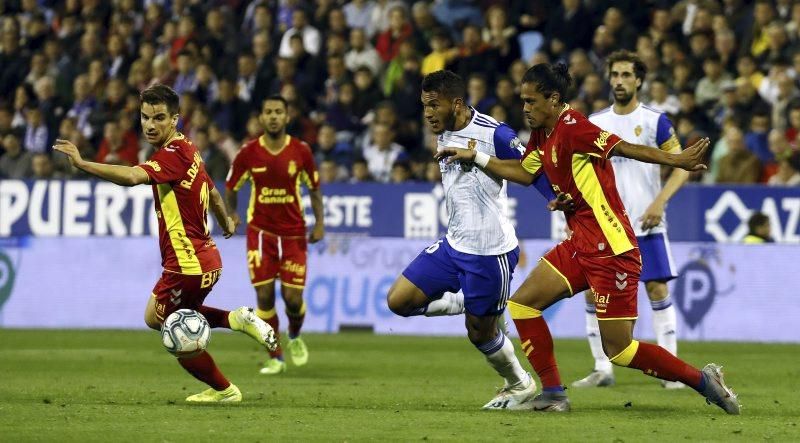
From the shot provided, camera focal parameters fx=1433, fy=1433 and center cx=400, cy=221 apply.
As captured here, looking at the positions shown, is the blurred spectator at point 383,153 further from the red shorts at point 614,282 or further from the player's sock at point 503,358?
the red shorts at point 614,282

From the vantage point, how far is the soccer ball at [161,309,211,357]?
941 centimetres

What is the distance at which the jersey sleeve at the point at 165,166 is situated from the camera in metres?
9.37

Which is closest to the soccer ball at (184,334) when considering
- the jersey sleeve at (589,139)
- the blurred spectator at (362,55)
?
the jersey sleeve at (589,139)

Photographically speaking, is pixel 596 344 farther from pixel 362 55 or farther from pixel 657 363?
pixel 362 55

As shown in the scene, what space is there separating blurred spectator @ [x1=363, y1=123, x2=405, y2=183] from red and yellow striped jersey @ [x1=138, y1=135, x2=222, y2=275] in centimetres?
1025

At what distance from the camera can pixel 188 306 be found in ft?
32.9

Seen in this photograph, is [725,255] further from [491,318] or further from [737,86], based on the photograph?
[491,318]

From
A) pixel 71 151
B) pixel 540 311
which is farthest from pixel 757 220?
pixel 71 151

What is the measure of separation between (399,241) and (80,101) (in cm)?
832

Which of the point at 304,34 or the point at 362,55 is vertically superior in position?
the point at 304,34

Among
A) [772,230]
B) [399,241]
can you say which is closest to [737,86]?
[772,230]

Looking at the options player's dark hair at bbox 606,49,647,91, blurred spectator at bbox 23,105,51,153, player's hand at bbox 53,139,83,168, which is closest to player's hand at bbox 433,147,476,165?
player's hand at bbox 53,139,83,168

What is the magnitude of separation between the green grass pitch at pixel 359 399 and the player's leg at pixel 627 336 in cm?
28

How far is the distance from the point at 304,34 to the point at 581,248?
14558 mm
